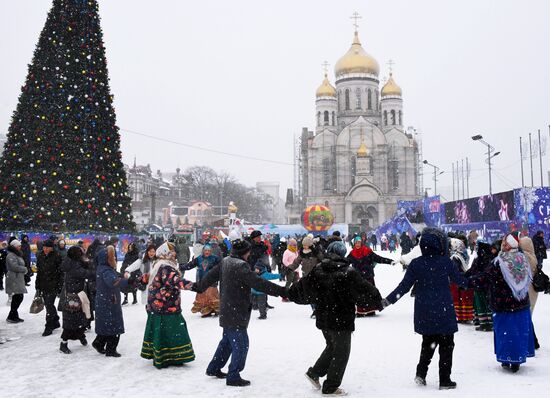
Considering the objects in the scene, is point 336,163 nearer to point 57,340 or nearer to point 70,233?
point 70,233

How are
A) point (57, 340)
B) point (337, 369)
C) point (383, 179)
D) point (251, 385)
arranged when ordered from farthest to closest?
point (383, 179), point (57, 340), point (251, 385), point (337, 369)

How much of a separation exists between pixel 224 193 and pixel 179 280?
268 ft

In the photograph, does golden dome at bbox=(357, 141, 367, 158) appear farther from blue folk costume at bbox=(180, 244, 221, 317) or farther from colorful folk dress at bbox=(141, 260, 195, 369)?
colorful folk dress at bbox=(141, 260, 195, 369)

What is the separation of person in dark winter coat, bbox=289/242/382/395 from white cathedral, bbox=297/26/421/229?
58.5 meters

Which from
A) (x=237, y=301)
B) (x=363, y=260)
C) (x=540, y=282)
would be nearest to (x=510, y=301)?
(x=540, y=282)

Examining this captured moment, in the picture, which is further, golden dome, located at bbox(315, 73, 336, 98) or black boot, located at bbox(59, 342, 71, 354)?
golden dome, located at bbox(315, 73, 336, 98)

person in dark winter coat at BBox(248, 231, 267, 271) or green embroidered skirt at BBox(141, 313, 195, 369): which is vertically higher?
person in dark winter coat at BBox(248, 231, 267, 271)

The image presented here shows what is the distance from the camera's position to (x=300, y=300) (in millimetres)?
5426

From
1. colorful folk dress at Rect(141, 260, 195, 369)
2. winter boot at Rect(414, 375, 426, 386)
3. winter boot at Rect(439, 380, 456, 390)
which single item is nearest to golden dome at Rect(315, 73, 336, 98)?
colorful folk dress at Rect(141, 260, 195, 369)

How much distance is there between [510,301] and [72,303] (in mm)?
5546

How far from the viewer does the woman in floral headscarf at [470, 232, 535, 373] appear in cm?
597

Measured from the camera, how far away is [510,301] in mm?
6020

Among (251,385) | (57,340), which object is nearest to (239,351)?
(251,385)

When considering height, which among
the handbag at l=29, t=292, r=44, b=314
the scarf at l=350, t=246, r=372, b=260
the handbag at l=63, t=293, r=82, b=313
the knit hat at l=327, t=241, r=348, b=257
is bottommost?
the handbag at l=29, t=292, r=44, b=314
